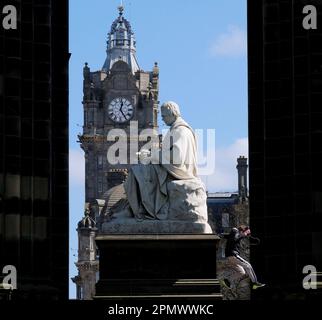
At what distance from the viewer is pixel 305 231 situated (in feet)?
145

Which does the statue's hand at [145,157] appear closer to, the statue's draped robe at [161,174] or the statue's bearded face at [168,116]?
the statue's draped robe at [161,174]

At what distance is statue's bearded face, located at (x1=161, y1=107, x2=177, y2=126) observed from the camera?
45844 mm

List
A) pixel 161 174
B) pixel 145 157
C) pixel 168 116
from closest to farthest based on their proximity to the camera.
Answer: pixel 161 174 → pixel 145 157 → pixel 168 116

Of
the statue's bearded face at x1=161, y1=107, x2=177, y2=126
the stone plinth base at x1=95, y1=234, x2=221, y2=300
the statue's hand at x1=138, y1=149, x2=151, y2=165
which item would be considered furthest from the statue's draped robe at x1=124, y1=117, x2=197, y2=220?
the stone plinth base at x1=95, y1=234, x2=221, y2=300

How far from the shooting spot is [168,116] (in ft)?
150

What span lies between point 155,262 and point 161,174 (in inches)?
74.2

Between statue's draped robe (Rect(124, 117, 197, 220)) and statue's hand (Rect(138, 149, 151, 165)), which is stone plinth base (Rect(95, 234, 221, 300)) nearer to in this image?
statue's draped robe (Rect(124, 117, 197, 220))

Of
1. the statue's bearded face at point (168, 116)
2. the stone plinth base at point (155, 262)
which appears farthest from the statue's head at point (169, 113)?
the stone plinth base at point (155, 262)

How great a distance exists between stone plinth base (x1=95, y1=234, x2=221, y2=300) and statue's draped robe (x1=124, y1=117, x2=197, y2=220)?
652 mm

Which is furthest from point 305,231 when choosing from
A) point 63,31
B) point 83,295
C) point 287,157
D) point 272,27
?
point 83,295

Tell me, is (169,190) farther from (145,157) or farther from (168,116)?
(168,116)

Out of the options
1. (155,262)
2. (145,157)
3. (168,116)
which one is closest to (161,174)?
(145,157)
